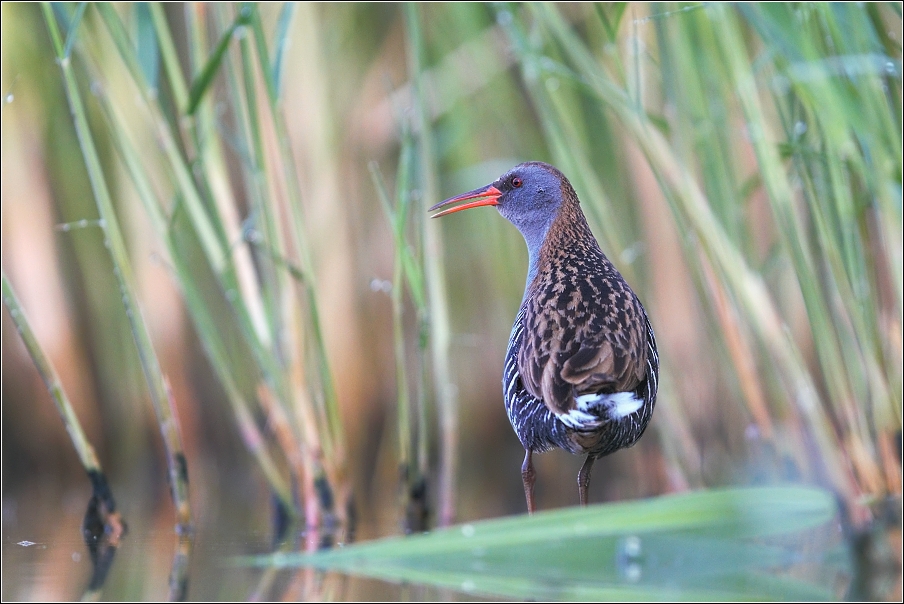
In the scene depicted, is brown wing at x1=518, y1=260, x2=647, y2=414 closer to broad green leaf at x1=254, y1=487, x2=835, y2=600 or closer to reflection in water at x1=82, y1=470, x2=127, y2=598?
broad green leaf at x1=254, y1=487, x2=835, y2=600

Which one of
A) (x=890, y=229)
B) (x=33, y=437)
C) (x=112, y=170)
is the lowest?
(x=33, y=437)

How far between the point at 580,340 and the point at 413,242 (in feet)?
6.90

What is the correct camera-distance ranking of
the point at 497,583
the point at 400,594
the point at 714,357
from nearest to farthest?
the point at 497,583, the point at 400,594, the point at 714,357

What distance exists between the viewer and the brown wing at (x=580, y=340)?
2064 mm

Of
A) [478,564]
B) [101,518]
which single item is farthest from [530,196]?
[478,564]

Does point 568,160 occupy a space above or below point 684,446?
above

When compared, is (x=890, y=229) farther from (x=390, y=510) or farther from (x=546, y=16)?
(x=390, y=510)

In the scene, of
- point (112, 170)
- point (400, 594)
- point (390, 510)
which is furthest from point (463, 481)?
point (400, 594)

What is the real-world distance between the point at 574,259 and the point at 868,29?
81 centimetres

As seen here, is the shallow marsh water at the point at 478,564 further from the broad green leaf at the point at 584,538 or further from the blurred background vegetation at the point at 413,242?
the blurred background vegetation at the point at 413,242

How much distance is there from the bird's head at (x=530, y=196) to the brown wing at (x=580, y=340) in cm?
40

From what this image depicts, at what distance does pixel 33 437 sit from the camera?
12.2 ft

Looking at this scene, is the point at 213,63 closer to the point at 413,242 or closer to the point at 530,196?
the point at 530,196

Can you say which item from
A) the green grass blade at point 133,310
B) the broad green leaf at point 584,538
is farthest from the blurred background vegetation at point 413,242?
the broad green leaf at point 584,538
